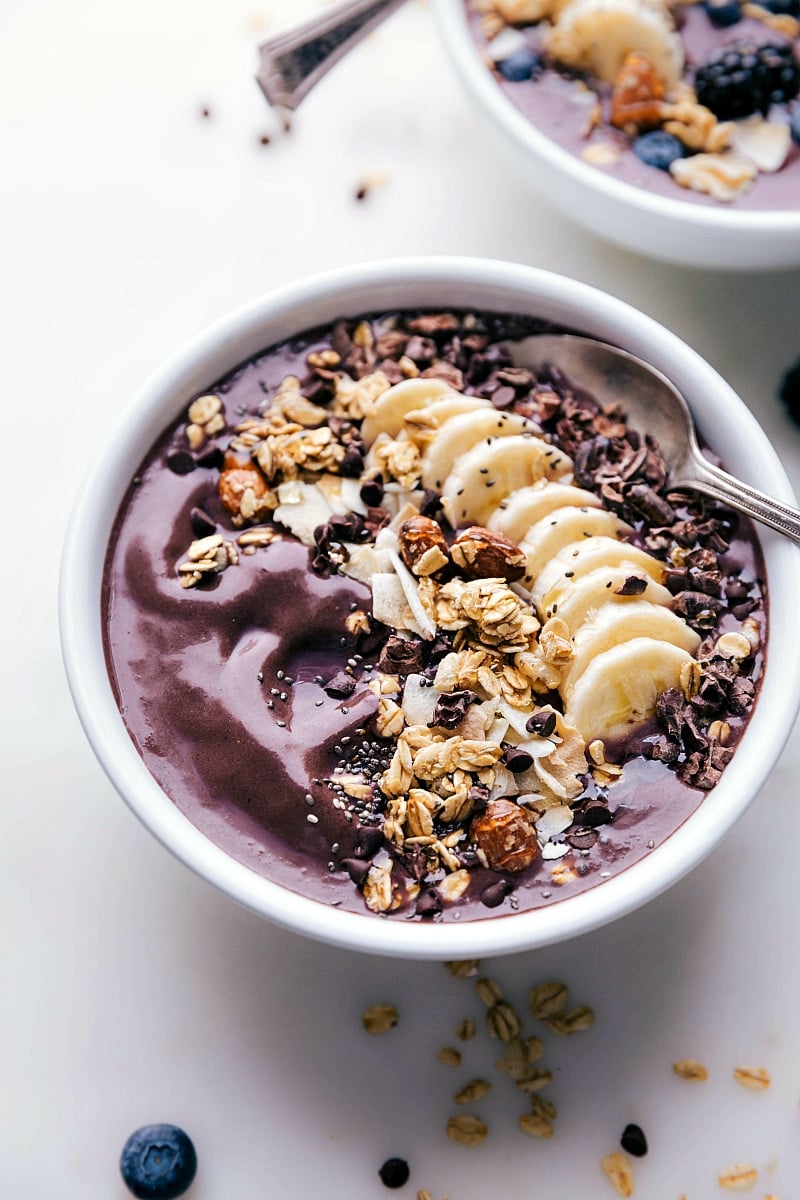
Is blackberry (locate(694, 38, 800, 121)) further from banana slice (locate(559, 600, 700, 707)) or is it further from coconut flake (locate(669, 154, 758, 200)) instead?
banana slice (locate(559, 600, 700, 707))

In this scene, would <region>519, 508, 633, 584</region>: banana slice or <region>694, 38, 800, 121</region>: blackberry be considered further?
<region>694, 38, 800, 121</region>: blackberry

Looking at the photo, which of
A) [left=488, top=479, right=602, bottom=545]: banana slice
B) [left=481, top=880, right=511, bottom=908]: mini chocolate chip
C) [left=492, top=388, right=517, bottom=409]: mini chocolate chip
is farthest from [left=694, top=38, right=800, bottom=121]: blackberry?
[left=481, top=880, right=511, bottom=908]: mini chocolate chip

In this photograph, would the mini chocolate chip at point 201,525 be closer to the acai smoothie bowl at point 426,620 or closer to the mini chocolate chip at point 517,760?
the acai smoothie bowl at point 426,620

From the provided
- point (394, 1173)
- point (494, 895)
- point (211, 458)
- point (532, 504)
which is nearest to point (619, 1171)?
point (394, 1173)

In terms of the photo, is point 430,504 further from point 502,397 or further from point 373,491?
point 502,397

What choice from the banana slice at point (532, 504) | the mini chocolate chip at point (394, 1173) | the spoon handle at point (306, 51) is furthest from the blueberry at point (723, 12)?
the mini chocolate chip at point (394, 1173)

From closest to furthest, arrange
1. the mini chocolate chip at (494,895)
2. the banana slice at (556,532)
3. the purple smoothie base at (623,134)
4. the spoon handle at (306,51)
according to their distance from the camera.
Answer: the mini chocolate chip at (494,895) → the banana slice at (556,532) → the purple smoothie base at (623,134) → the spoon handle at (306,51)

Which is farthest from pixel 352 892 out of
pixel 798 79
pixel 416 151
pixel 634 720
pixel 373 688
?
pixel 798 79
